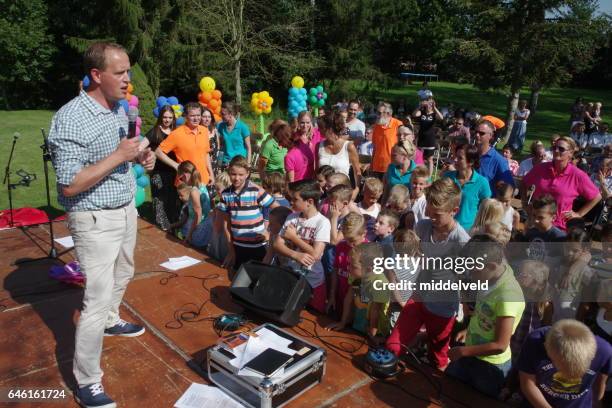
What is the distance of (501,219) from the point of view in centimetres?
405

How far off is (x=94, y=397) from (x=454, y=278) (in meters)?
2.29

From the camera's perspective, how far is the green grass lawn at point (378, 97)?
26.4ft

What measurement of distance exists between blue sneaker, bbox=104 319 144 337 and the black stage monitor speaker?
0.73m

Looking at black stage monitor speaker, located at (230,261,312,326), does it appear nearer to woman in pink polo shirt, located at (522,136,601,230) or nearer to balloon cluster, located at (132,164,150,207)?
woman in pink polo shirt, located at (522,136,601,230)

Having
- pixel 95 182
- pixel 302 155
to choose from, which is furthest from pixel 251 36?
pixel 95 182

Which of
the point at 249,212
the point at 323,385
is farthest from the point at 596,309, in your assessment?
the point at 249,212

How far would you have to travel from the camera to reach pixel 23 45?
23.3 m

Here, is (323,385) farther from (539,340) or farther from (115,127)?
(115,127)

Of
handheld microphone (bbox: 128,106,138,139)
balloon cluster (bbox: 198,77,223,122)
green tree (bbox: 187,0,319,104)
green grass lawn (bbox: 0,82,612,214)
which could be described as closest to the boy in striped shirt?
handheld microphone (bbox: 128,106,138,139)

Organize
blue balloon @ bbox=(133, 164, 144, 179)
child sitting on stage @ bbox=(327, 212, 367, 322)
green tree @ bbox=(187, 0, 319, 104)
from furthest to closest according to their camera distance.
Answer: green tree @ bbox=(187, 0, 319, 104) → blue balloon @ bbox=(133, 164, 144, 179) → child sitting on stage @ bbox=(327, 212, 367, 322)

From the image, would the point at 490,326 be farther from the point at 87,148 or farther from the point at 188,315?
the point at 87,148

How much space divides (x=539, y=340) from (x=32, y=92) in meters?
28.9

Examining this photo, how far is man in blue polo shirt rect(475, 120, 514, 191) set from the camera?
4.69 m

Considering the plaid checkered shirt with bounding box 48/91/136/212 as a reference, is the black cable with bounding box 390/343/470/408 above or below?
below
